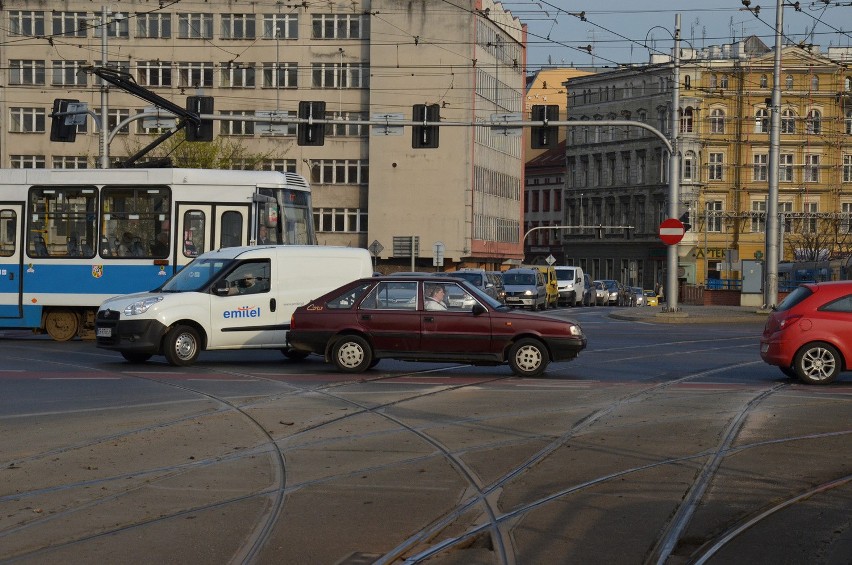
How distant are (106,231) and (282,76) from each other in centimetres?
5011

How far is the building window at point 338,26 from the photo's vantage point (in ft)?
253

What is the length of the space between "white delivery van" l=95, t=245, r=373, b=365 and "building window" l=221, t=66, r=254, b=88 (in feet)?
184

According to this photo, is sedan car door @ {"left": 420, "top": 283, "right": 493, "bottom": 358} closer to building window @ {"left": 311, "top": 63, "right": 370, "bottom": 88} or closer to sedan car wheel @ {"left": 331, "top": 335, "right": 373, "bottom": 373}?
sedan car wheel @ {"left": 331, "top": 335, "right": 373, "bottom": 373}

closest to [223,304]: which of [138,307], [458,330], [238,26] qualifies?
[138,307]

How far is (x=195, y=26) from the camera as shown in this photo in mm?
77312

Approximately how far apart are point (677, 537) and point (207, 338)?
1473cm

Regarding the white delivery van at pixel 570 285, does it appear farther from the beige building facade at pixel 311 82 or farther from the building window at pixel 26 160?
the building window at pixel 26 160

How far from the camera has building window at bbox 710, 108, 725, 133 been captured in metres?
93.6

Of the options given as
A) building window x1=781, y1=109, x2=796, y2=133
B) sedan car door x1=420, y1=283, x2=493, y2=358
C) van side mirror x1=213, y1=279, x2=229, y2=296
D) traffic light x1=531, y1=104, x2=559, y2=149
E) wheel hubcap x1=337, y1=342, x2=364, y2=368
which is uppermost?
building window x1=781, y1=109, x2=796, y2=133

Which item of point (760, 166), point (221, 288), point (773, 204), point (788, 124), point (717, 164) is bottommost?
point (221, 288)

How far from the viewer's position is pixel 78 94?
77812 millimetres

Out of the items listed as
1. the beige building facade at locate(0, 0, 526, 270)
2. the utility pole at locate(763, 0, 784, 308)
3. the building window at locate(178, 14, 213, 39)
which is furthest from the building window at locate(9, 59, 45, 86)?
the utility pole at locate(763, 0, 784, 308)

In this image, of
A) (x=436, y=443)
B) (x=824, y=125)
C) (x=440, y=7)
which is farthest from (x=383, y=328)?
(x=824, y=125)

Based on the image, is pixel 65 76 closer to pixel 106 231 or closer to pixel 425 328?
pixel 106 231
